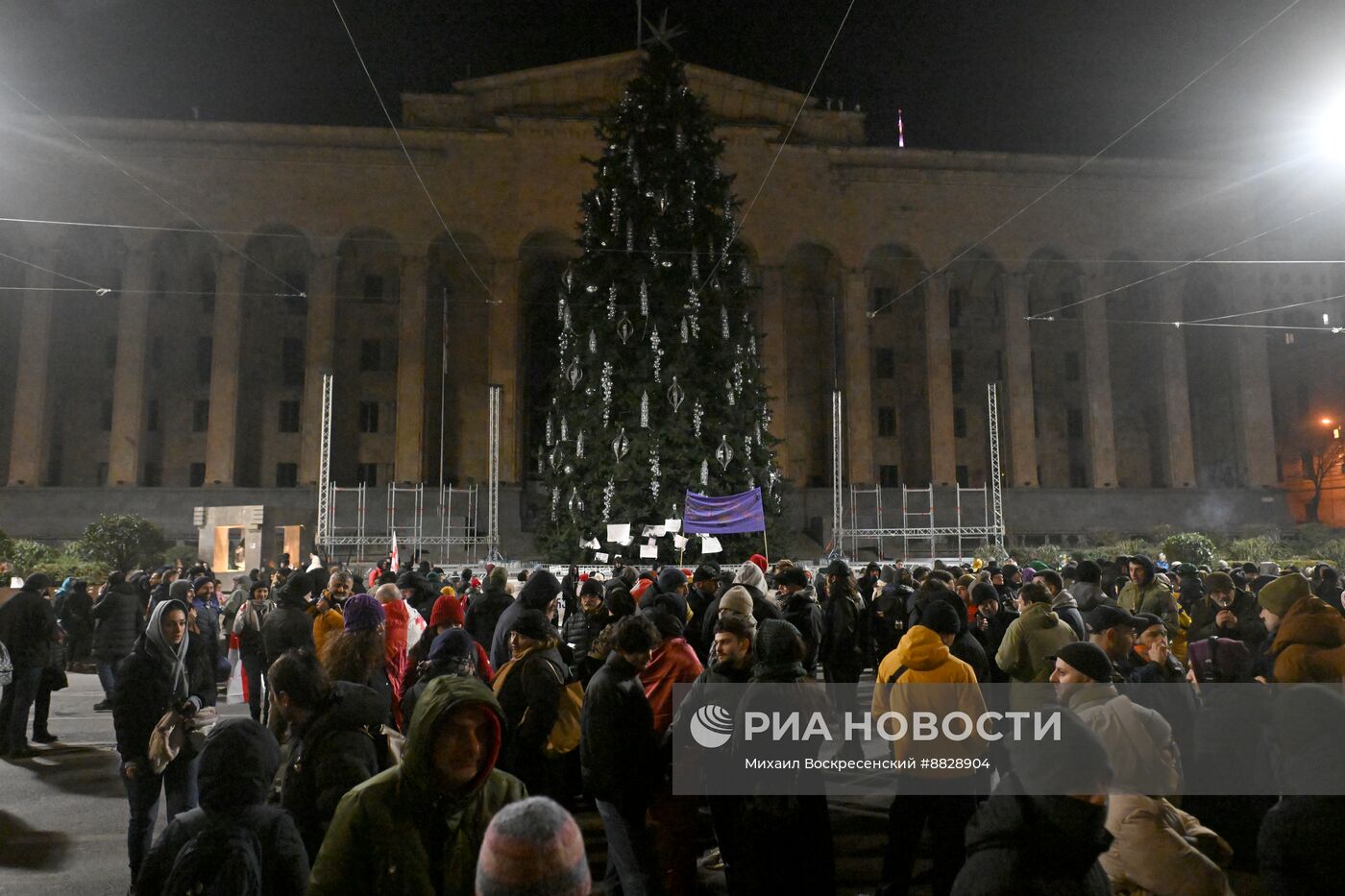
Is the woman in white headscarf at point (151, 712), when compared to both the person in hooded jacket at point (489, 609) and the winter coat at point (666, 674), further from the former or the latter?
the person in hooded jacket at point (489, 609)

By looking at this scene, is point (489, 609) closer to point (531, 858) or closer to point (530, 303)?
point (531, 858)

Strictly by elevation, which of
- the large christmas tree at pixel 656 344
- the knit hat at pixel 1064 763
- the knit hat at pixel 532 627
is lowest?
the knit hat at pixel 1064 763

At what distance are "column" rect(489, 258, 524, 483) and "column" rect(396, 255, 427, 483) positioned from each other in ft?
9.86

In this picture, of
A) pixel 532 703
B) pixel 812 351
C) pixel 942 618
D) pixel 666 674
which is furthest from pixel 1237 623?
pixel 812 351

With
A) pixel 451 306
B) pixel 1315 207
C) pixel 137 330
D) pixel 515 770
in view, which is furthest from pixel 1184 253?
pixel 137 330

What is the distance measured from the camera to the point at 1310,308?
40.3 meters

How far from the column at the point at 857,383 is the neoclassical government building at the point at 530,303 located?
13cm

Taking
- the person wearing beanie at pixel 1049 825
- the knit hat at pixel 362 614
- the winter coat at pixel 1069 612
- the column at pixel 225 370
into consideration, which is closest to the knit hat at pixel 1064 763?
the person wearing beanie at pixel 1049 825

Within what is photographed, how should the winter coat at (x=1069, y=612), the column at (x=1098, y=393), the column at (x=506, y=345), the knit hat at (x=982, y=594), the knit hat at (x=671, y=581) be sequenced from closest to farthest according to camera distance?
the winter coat at (x=1069, y=612) < the knit hat at (x=982, y=594) < the knit hat at (x=671, y=581) < the column at (x=506, y=345) < the column at (x=1098, y=393)

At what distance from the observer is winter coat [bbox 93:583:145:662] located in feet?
30.0

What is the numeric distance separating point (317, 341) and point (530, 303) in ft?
29.7

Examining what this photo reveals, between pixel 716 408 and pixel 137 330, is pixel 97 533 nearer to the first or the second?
pixel 137 330

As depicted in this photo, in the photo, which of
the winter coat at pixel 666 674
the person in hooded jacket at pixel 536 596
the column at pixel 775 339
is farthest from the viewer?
the column at pixel 775 339

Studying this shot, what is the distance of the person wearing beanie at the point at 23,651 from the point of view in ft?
27.4
